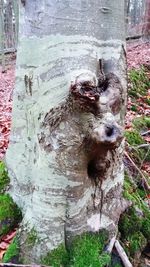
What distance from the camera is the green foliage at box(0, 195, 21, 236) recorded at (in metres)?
2.92

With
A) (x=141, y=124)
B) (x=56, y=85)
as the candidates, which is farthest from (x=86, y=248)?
(x=141, y=124)

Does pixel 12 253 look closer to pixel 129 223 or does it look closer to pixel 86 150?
pixel 86 150

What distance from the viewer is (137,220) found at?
3.21 metres

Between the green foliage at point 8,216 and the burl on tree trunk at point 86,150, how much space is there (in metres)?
0.51

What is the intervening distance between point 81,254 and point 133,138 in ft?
9.68

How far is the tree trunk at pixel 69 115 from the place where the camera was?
7.78 ft

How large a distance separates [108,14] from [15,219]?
5.57 feet

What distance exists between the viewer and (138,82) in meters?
8.78

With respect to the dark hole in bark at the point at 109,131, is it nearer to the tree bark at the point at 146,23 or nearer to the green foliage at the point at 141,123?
the green foliage at the point at 141,123

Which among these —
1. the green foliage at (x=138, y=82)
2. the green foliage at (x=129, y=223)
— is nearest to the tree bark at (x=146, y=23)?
the green foliage at (x=138, y=82)

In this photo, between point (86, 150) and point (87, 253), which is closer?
point (86, 150)

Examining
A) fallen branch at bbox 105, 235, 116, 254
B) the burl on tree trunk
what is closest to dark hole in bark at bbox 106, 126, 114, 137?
the burl on tree trunk

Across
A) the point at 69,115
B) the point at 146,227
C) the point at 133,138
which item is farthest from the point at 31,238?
the point at 133,138

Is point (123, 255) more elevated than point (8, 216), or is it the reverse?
point (8, 216)
